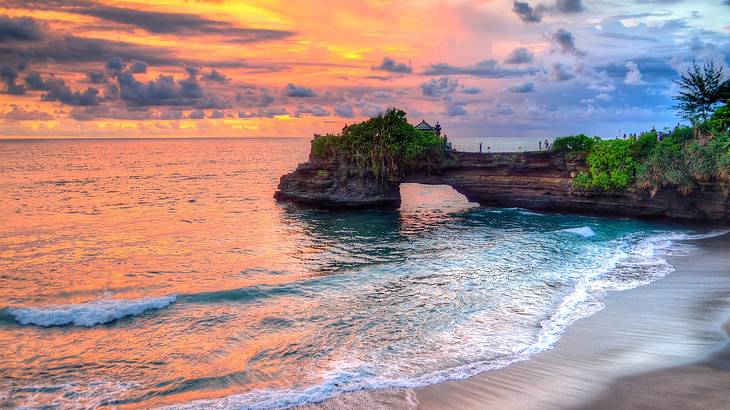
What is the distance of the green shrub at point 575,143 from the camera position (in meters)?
39.2

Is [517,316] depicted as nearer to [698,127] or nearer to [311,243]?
[311,243]

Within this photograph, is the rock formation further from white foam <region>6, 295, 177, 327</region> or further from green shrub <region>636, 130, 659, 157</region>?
white foam <region>6, 295, 177, 327</region>

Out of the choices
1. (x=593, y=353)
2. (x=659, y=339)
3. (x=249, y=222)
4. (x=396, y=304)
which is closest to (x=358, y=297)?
(x=396, y=304)

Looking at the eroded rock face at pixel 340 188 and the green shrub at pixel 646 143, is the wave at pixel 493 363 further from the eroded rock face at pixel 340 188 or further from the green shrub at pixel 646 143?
the eroded rock face at pixel 340 188

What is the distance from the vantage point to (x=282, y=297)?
19.6 meters

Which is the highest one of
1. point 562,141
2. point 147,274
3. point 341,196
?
point 562,141

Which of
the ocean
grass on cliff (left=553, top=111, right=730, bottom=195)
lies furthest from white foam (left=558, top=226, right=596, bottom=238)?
grass on cliff (left=553, top=111, right=730, bottom=195)

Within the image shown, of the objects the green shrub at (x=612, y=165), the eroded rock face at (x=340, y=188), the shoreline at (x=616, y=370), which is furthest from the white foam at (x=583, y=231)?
the eroded rock face at (x=340, y=188)

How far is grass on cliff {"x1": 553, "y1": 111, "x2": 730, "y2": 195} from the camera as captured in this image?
108 ft

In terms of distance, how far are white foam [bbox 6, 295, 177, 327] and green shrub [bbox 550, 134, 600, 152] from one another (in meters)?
33.0

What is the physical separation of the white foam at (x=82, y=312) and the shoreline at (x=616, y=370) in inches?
389

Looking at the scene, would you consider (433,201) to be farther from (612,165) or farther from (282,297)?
(282,297)

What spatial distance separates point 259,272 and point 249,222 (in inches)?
567

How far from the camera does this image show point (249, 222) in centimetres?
3712
